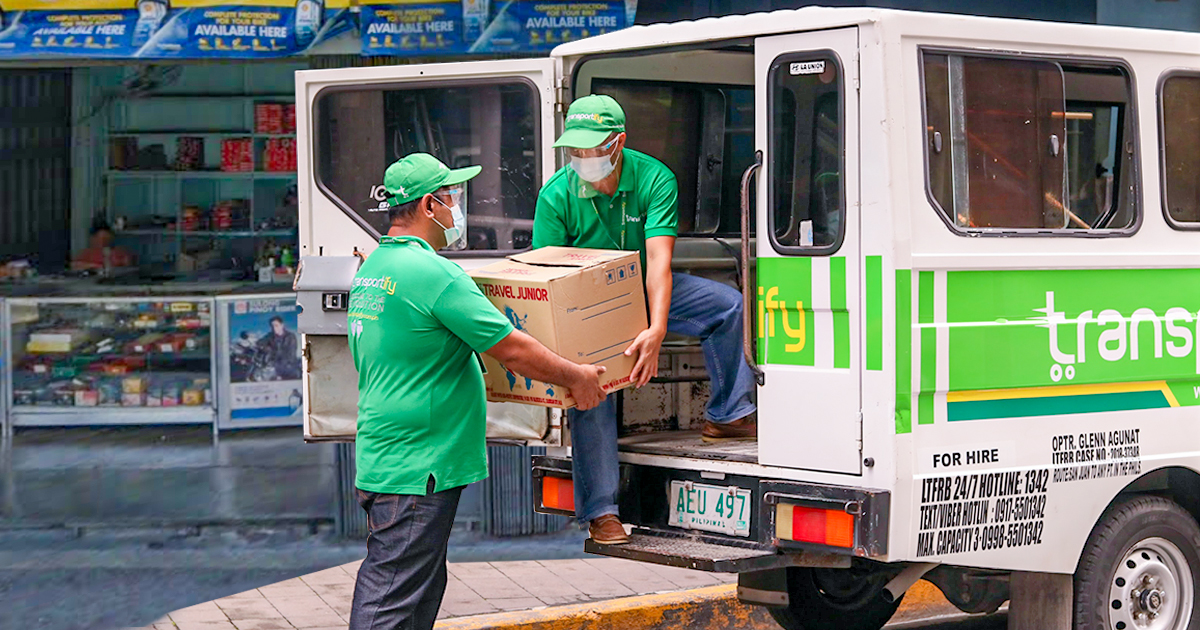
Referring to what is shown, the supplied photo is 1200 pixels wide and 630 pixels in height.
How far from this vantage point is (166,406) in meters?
10.8

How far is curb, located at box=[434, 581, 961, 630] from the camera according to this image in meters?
6.66

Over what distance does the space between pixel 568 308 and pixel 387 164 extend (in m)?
1.39

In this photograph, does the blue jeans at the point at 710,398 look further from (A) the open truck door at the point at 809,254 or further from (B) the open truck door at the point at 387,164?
(A) the open truck door at the point at 809,254

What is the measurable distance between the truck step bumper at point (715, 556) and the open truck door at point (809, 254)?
334 millimetres

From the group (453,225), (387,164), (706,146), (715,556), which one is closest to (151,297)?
(387,164)

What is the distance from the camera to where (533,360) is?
15.8ft

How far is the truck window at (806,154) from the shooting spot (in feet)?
16.5

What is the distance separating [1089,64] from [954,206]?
84cm

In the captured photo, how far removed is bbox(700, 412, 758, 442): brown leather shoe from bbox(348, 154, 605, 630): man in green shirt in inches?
50.1

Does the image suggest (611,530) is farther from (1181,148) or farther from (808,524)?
(1181,148)

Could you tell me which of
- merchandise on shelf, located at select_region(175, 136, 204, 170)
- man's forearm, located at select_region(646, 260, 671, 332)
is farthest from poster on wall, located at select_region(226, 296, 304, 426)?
man's forearm, located at select_region(646, 260, 671, 332)

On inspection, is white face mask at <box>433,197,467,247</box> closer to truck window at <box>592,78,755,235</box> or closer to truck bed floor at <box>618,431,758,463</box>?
truck bed floor at <box>618,431,758,463</box>

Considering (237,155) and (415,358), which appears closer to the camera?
(415,358)

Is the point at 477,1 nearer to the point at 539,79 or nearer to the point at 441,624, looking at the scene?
the point at 539,79
